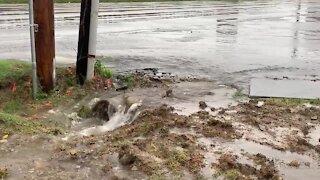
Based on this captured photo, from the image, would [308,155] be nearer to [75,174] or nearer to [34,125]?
[75,174]

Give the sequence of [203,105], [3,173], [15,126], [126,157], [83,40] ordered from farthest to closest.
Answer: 1. [83,40]
2. [203,105]
3. [15,126]
4. [126,157]
5. [3,173]

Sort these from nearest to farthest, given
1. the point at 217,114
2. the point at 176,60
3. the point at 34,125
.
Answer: the point at 34,125 < the point at 217,114 < the point at 176,60

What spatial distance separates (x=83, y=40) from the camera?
29.1 ft

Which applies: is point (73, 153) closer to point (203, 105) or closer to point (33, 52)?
point (203, 105)

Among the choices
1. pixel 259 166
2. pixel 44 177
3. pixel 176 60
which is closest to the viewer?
pixel 44 177

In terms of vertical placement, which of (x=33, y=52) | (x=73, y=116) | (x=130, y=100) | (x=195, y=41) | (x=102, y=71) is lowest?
(x=73, y=116)

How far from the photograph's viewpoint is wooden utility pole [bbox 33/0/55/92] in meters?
8.12

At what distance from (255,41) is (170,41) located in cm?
260

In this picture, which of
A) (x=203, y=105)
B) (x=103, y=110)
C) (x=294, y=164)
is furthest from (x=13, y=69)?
(x=294, y=164)

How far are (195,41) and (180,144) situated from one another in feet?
29.2

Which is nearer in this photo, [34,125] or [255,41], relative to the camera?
[34,125]

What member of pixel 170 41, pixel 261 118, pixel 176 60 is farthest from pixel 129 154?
pixel 170 41

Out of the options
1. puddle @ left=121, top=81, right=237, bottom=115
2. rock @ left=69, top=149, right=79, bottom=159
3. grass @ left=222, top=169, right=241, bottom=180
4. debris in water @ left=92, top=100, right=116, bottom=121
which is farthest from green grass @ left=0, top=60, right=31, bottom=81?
grass @ left=222, top=169, right=241, bottom=180

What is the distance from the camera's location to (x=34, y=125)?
262 inches
